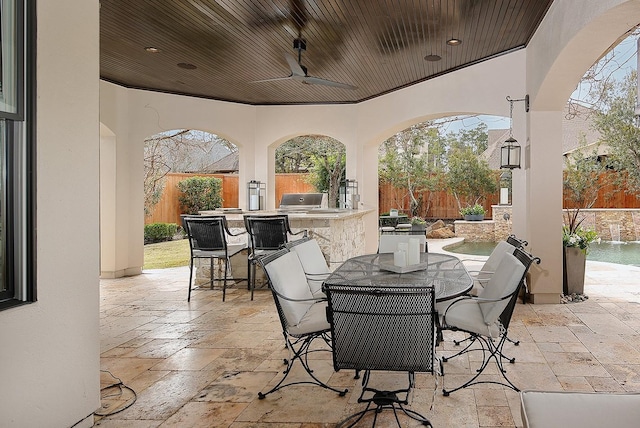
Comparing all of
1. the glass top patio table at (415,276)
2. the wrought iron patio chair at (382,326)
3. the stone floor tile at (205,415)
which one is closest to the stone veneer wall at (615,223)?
the glass top patio table at (415,276)

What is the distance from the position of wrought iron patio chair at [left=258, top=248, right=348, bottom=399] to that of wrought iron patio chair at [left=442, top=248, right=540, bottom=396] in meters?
0.81

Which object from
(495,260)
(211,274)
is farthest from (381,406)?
(211,274)

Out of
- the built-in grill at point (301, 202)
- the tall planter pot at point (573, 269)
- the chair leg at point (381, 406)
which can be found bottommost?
the chair leg at point (381, 406)

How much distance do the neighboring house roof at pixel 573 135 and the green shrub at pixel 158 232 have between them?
881cm

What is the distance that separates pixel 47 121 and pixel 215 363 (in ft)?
6.70

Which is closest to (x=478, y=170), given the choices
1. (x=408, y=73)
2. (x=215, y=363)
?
(x=408, y=73)

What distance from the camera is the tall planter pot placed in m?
5.61

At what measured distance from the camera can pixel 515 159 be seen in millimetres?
5684

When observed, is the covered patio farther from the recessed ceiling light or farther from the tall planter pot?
the tall planter pot

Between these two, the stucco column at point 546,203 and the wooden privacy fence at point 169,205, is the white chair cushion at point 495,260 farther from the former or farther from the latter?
the wooden privacy fence at point 169,205

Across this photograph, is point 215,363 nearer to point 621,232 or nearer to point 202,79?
point 202,79

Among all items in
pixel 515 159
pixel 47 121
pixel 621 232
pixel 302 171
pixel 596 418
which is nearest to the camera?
pixel 596 418

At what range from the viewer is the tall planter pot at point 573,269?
18.4 feet

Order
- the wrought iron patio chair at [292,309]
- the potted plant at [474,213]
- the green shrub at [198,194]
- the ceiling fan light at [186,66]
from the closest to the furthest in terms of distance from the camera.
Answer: the wrought iron patio chair at [292,309] < the ceiling fan light at [186,66] < the green shrub at [198,194] < the potted plant at [474,213]
